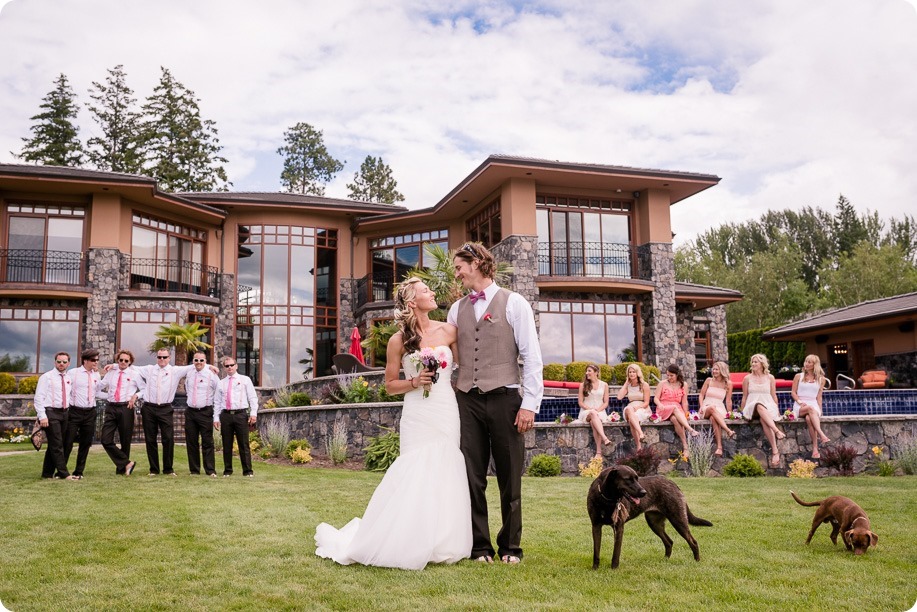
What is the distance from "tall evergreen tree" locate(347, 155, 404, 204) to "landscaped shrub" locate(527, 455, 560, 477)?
122 ft

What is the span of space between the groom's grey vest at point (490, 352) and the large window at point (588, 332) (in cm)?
1662

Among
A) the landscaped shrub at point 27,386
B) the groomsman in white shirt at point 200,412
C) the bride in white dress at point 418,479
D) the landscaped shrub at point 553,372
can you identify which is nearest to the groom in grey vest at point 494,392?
the bride in white dress at point 418,479

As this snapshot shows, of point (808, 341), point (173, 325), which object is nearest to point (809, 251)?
point (808, 341)

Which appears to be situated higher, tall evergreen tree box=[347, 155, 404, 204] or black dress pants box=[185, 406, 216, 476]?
tall evergreen tree box=[347, 155, 404, 204]

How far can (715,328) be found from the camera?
2738cm

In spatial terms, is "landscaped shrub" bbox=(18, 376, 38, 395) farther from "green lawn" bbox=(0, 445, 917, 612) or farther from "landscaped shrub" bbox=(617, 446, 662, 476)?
"landscaped shrub" bbox=(617, 446, 662, 476)

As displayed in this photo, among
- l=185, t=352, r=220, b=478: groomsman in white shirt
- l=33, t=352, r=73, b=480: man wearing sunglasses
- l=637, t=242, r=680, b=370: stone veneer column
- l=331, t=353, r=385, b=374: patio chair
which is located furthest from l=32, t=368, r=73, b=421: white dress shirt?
l=637, t=242, r=680, b=370: stone veneer column

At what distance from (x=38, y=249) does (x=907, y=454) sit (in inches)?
907

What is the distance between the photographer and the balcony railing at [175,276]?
77.2 feet

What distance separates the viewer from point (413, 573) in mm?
4418

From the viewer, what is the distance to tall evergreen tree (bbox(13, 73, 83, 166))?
132ft

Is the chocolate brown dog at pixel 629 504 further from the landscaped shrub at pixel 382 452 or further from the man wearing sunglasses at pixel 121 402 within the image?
the man wearing sunglasses at pixel 121 402

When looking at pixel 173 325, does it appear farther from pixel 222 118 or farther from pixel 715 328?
pixel 222 118

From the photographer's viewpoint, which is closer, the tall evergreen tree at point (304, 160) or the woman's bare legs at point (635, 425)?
the woman's bare legs at point (635, 425)
